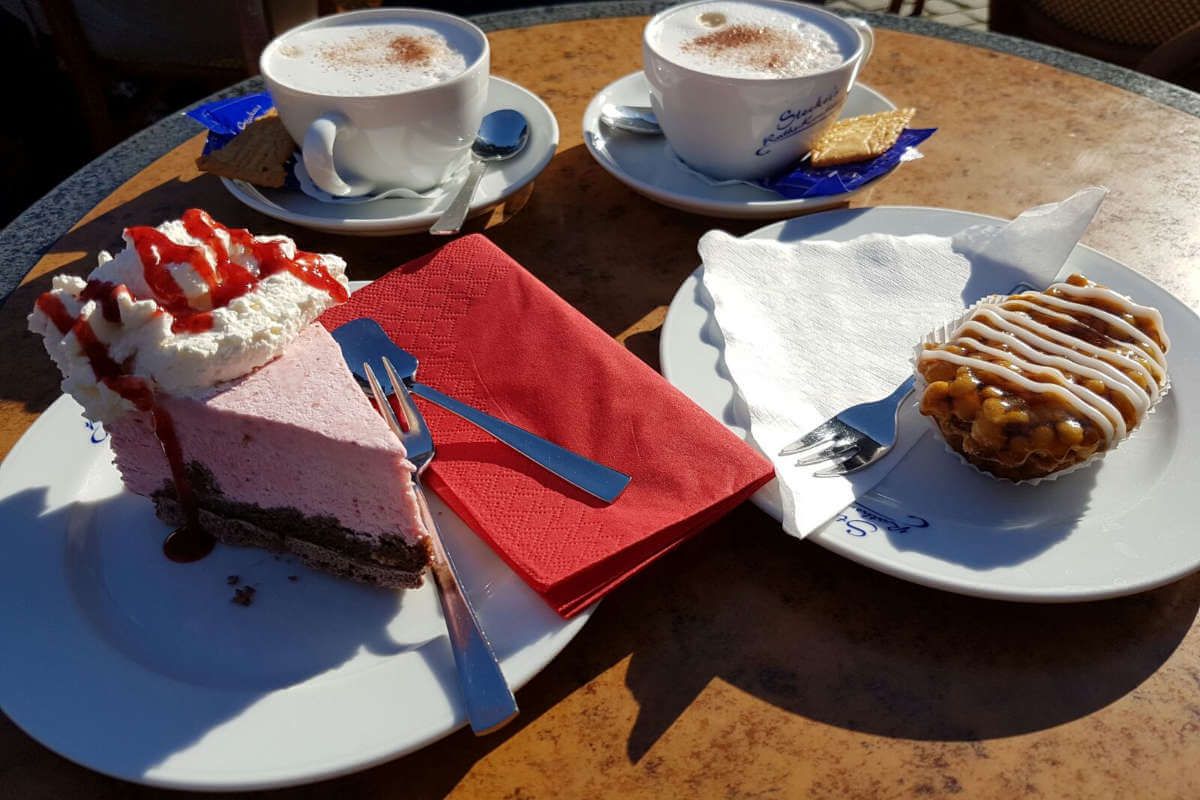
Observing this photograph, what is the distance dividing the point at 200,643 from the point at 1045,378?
97 cm

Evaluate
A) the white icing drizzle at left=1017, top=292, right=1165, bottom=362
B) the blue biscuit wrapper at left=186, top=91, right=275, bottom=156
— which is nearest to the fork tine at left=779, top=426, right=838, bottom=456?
the white icing drizzle at left=1017, top=292, right=1165, bottom=362

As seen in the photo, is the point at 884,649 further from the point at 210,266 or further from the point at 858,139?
the point at 858,139

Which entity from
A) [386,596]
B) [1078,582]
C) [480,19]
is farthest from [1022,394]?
[480,19]

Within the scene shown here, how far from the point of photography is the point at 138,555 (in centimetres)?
103

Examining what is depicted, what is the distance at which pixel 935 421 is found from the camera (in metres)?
1.12

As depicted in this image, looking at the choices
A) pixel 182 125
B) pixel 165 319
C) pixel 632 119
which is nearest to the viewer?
pixel 165 319

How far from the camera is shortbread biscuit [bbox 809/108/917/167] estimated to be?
1.56m

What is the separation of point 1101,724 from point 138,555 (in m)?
1.00

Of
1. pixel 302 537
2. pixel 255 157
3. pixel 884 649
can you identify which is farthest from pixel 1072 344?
pixel 255 157

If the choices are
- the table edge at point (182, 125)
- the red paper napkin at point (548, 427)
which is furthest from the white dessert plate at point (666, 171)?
the table edge at point (182, 125)

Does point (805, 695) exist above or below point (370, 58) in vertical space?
below

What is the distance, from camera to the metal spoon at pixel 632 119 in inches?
67.7

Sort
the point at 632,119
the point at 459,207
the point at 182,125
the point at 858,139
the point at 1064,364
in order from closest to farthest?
the point at 1064,364 → the point at 459,207 → the point at 858,139 → the point at 632,119 → the point at 182,125

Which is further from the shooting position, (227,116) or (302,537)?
(227,116)
